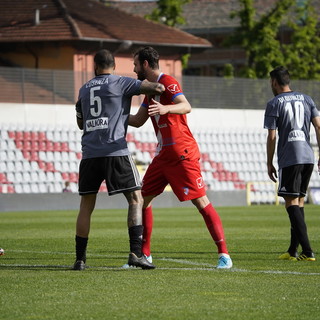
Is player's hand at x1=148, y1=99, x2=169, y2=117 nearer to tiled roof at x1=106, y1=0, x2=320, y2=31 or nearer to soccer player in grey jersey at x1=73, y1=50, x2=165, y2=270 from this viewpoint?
soccer player in grey jersey at x1=73, y1=50, x2=165, y2=270

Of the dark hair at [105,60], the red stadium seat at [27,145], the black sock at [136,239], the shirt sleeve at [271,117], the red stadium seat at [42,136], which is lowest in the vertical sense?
the red stadium seat at [27,145]

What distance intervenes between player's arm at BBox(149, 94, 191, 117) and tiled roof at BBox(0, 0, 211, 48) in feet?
109

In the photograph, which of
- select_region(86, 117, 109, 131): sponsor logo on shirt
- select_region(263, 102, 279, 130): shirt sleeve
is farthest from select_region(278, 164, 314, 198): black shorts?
select_region(86, 117, 109, 131): sponsor logo on shirt

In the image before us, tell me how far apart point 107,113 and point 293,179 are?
2.50 meters

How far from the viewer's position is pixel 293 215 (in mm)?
10789

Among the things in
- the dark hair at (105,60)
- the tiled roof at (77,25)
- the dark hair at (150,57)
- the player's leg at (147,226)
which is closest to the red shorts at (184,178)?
the player's leg at (147,226)

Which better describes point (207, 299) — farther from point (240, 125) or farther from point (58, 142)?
point (240, 125)

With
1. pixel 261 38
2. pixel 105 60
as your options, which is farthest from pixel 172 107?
pixel 261 38

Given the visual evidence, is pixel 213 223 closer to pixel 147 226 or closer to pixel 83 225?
pixel 147 226

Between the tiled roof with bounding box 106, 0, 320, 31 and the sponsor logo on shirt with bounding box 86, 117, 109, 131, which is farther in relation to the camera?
the tiled roof with bounding box 106, 0, 320, 31

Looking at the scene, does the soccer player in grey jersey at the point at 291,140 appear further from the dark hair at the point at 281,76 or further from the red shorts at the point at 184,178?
the red shorts at the point at 184,178

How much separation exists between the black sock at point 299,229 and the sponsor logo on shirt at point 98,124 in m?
2.66

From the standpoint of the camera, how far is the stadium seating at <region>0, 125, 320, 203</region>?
3256 centimetres

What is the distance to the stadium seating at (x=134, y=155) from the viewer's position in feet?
107
